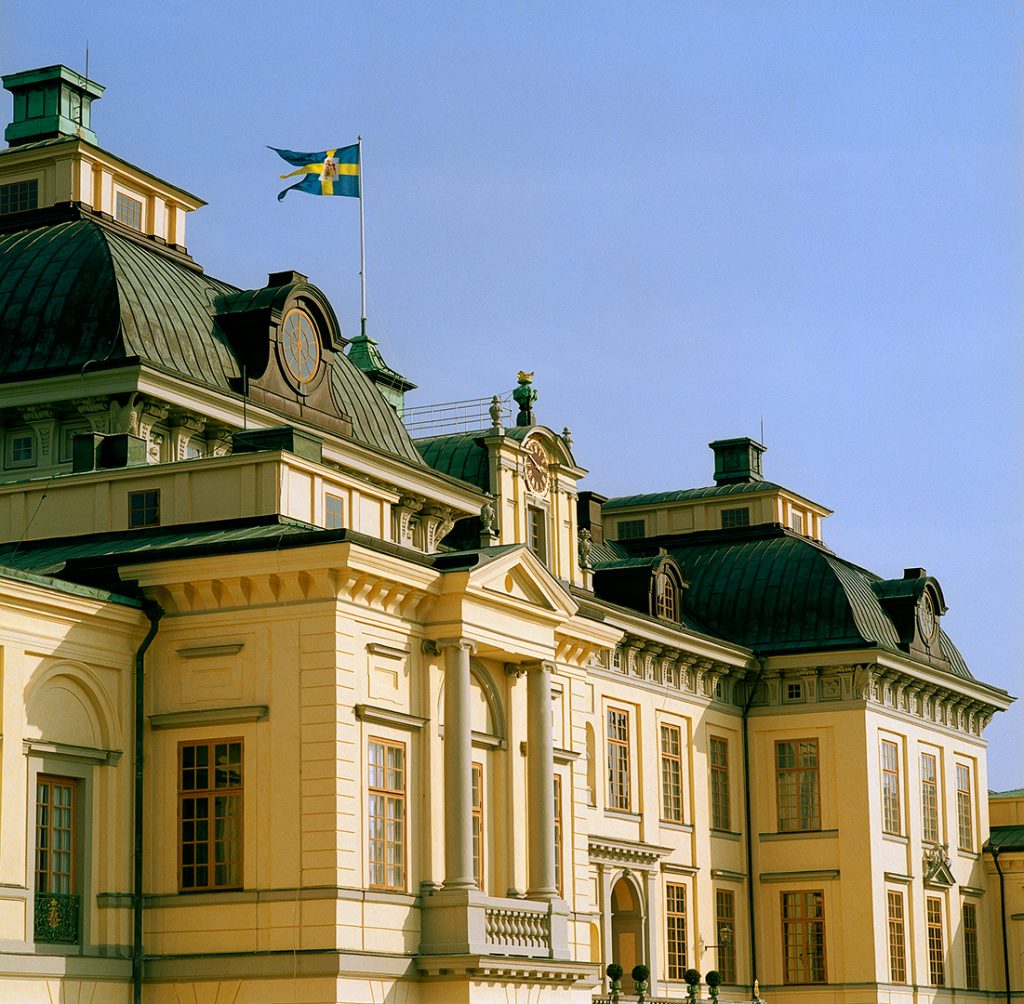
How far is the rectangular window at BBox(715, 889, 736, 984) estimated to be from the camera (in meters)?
60.5

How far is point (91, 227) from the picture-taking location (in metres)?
45.3

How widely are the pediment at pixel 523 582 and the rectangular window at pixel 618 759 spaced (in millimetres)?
17339

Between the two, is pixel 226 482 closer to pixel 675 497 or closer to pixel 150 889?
pixel 150 889

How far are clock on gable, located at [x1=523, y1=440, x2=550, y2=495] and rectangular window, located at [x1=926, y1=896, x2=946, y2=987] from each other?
18.4 metres

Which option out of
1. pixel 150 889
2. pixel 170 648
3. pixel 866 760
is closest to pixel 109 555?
pixel 170 648

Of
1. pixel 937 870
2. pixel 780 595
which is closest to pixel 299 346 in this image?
pixel 780 595

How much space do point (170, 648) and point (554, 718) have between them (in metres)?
9.34

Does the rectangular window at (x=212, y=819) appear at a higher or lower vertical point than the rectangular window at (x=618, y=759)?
lower

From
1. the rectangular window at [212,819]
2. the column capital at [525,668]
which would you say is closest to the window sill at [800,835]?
the column capital at [525,668]

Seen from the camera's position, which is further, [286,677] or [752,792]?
Result: [752,792]

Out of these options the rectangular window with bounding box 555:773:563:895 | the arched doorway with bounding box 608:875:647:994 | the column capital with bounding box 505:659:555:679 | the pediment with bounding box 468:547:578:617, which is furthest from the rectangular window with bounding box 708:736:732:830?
the column capital with bounding box 505:659:555:679

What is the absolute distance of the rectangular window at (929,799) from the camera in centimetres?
6531

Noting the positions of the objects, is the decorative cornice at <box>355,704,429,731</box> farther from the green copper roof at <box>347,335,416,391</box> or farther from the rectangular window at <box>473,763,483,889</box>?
the green copper roof at <box>347,335,416,391</box>

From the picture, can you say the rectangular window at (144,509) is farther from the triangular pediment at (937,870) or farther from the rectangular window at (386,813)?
the triangular pediment at (937,870)
